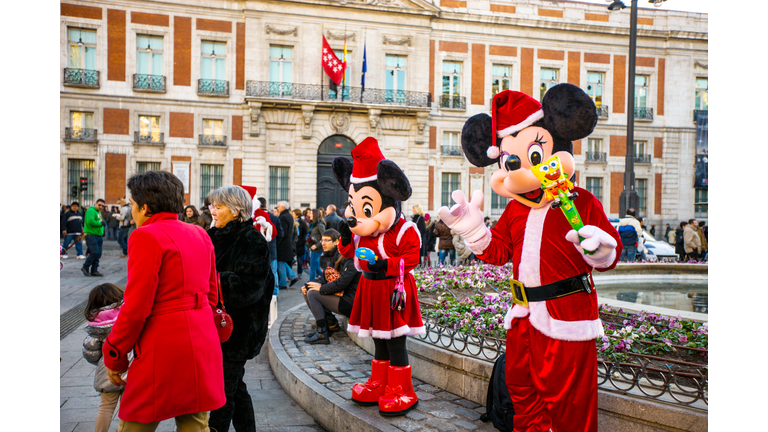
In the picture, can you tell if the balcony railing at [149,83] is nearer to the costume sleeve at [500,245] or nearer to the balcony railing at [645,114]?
the costume sleeve at [500,245]

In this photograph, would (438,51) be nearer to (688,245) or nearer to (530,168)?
(688,245)

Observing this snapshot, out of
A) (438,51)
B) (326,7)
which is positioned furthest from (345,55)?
(438,51)

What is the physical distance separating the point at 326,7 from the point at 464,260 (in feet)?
50.6

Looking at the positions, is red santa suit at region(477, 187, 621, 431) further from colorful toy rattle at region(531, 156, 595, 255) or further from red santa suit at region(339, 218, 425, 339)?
red santa suit at region(339, 218, 425, 339)

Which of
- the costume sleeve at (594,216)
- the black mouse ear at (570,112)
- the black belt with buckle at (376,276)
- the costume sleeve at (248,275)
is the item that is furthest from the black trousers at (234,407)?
the black mouse ear at (570,112)

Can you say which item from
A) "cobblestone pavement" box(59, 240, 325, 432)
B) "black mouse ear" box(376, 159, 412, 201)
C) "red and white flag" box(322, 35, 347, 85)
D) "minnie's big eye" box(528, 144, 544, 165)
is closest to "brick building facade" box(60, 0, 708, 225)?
"red and white flag" box(322, 35, 347, 85)

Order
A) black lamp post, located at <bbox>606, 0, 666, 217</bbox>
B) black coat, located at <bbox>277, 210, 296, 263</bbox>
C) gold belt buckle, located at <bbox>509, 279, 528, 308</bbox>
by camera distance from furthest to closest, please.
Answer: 1. black lamp post, located at <bbox>606, 0, 666, 217</bbox>
2. black coat, located at <bbox>277, 210, 296, 263</bbox>
3. gold belt buckle, located at <bbox>509, 279, 528, 308</bbox>

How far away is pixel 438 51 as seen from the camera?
24.3m

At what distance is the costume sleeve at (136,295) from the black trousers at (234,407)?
0.96 metres

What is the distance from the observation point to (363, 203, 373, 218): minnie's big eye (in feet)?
12.8

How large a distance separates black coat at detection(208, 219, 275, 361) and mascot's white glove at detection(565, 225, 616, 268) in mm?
1846

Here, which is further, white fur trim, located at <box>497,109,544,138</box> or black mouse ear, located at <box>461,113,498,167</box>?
black mouse ear, located at <box>461,113,498,167</box>

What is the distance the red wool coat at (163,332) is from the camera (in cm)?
235

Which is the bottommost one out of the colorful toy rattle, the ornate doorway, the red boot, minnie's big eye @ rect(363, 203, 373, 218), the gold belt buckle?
the red boot
